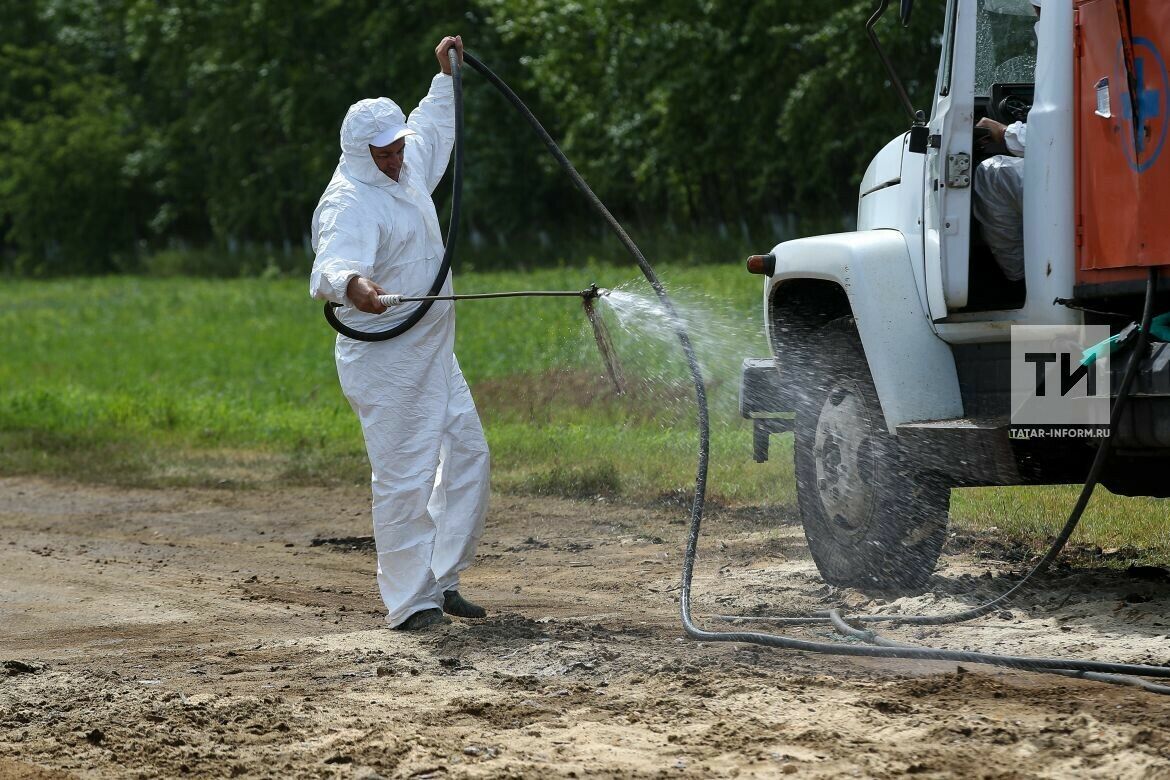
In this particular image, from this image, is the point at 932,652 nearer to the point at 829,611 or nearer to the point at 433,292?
the point at 829,611

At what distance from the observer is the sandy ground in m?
4.15

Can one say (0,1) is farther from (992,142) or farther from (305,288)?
(992,142)

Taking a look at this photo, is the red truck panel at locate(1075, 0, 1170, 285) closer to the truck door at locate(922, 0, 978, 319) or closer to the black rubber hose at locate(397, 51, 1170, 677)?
the black rubber hose at locate(397, 51, 1170, 677)

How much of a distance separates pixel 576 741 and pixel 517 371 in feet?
36.1

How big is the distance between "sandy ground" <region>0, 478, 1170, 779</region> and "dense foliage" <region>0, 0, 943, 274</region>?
573 inches

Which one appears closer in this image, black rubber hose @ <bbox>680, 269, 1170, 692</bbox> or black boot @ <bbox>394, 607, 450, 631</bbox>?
black rubber hose @ <bbox>680, 269, 1170, 692</bbox>

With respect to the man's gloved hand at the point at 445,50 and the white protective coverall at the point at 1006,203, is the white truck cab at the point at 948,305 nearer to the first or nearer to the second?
the white protective coverall at the point at 1006,203

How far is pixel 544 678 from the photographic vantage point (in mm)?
5133

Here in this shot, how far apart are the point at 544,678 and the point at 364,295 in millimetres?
1700

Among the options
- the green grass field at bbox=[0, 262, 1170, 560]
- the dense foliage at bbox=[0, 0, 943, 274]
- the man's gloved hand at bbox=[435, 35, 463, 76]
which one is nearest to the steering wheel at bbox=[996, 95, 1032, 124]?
the green grass field at bbox=[0, 262, 1170, 560]

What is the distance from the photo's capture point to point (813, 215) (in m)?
27.6

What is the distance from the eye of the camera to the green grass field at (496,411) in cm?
940

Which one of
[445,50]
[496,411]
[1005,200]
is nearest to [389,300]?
[445,50]

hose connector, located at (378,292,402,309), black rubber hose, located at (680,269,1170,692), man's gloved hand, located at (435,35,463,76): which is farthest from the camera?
man's gloved hand, located at (435,35,463,76)
